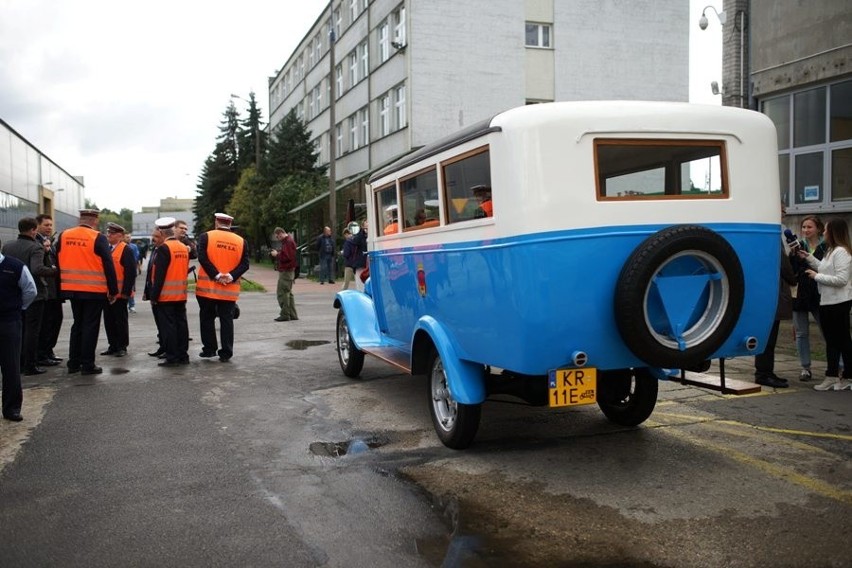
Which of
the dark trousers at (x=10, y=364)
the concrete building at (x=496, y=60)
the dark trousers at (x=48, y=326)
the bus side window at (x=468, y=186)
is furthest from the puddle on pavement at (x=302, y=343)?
the concrete building at (x=496, y=60)

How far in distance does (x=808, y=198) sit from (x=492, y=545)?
39.3 ft

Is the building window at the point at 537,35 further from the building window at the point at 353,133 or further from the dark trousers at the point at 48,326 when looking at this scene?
the dark trousers at the point at 48,326

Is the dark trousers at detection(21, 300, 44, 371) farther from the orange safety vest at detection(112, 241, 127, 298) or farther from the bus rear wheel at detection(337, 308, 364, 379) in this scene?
the bus rear wheel at detection(337, 308, 364, 379)

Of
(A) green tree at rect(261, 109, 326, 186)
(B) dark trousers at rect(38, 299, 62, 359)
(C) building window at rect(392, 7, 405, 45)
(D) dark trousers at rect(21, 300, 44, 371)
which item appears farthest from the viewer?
(A) green tree at rect(261, 109, 326, 186)

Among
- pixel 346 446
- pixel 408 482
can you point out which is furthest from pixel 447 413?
pixel 408 482

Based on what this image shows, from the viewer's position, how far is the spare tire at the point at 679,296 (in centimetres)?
467

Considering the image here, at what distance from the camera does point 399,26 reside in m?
31.5

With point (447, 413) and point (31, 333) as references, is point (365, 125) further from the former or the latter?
point (447, 413)

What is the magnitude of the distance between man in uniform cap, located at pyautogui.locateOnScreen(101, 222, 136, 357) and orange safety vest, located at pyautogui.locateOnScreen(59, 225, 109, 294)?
25.9 inches

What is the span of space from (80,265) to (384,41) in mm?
26794

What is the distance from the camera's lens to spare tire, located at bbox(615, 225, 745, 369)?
184 inches

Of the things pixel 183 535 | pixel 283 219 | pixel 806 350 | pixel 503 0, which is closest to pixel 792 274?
pixel 806 350

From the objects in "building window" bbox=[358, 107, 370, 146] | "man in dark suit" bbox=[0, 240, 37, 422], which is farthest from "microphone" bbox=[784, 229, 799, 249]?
"building window" bbox=[358, 107, 370, 146]

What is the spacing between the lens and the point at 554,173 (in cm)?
471
